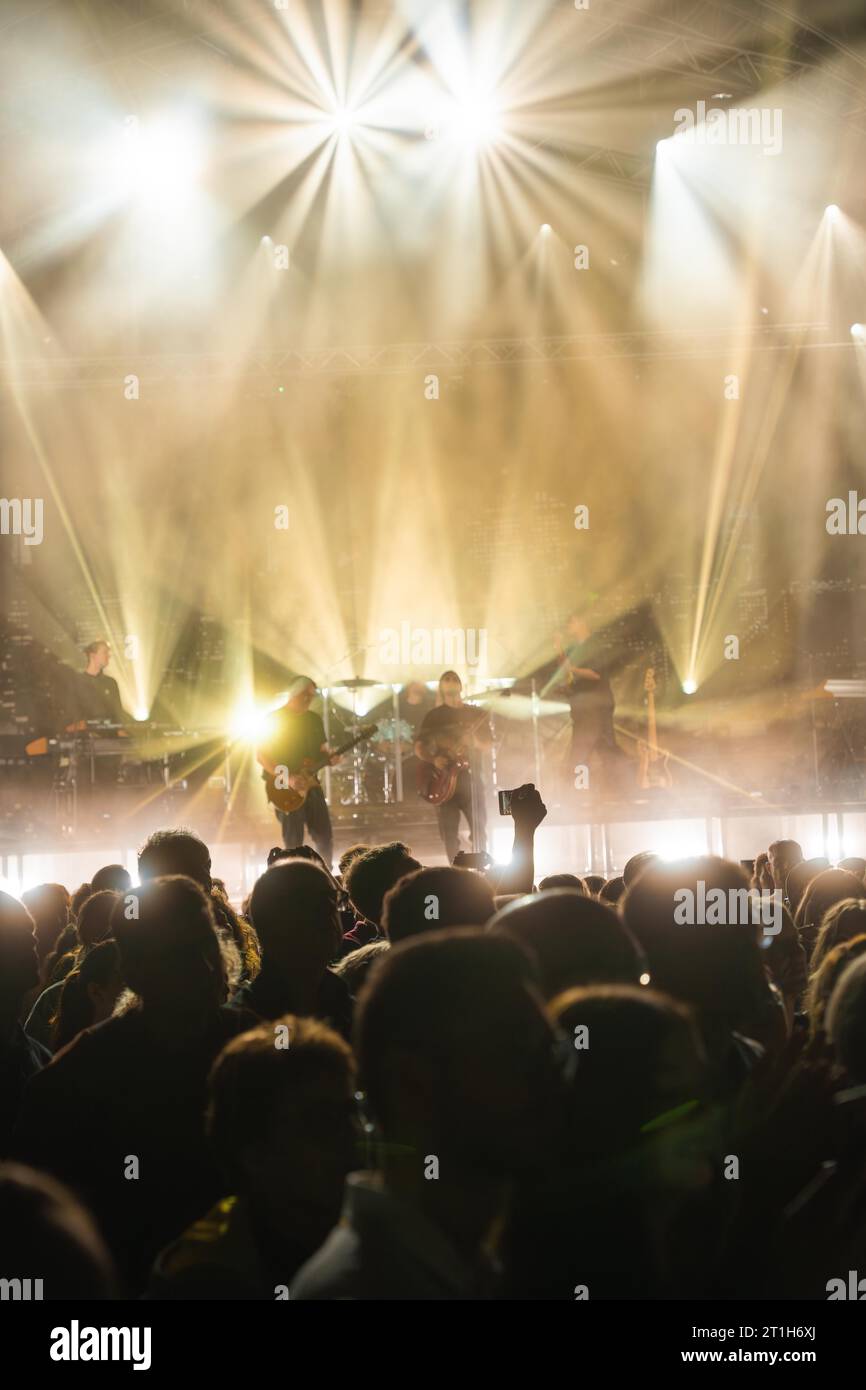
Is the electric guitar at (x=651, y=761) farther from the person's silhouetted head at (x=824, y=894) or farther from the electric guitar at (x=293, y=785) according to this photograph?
the person's silhouetted head at (x=824, y=894)

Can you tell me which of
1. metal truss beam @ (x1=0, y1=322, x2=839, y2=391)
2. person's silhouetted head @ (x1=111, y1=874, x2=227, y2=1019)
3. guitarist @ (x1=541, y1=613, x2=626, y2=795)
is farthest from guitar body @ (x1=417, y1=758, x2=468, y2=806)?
person's silhouetted head @ (x1=111, y1=874, x2=227, y2=1019)

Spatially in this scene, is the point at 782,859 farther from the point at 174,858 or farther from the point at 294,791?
the point at 294,791

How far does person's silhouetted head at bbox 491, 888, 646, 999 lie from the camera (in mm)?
1796

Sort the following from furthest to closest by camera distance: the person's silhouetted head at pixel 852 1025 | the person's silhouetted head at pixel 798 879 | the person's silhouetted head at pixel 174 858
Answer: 1. the person's silhouetted head at pixel 798 879
2. the person's silhouetted head at pixel 174 858
3. the person's silhouetted head at pixel 852 1025

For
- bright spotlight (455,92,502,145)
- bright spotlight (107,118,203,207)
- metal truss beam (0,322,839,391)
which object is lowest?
metal truss beam (0,322,839,391)

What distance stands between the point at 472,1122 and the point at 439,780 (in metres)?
7.54

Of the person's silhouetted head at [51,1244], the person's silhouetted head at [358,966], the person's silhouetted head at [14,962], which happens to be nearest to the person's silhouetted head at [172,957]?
the person's silhouetted head at [14,962]

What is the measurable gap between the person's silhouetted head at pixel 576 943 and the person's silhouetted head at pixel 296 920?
77cm

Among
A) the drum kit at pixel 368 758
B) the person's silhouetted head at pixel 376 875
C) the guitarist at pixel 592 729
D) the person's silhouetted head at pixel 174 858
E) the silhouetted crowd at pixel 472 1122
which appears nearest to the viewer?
the silhouetted crowd at pixel 472 1122

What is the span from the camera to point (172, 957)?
2.14 meters

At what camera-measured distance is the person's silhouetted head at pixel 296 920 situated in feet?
8.29

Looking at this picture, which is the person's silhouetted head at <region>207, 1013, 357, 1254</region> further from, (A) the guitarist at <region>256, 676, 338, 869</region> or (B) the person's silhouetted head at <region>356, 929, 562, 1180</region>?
(A) the guitarist at <region>256, 676, 338, 869</region>

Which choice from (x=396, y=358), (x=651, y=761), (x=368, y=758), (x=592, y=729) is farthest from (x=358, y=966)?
(x=396, y=358)

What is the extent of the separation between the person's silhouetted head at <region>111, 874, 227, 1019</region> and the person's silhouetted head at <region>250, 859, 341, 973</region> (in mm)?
322
